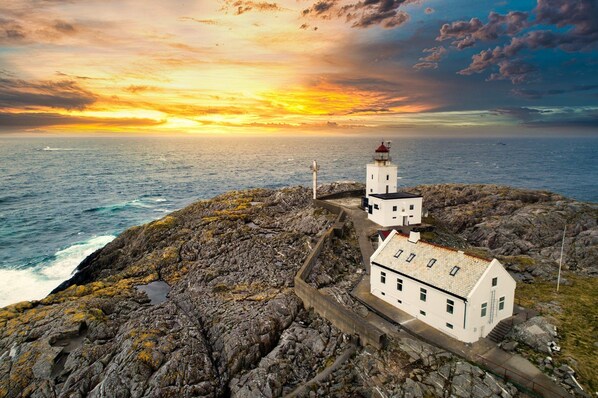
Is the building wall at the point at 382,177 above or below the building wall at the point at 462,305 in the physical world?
above

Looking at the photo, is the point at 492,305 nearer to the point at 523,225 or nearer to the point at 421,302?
the point at 421,302

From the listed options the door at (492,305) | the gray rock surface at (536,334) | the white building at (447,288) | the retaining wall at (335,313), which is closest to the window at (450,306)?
the white building at (447,288)

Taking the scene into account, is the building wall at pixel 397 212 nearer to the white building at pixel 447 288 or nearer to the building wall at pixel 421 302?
the white building at pixel 447 288

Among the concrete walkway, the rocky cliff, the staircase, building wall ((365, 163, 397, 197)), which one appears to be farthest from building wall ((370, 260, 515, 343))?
building wall ((365, 163, 397, 197))

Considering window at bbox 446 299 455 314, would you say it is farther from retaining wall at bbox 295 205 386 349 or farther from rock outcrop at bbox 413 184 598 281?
rock outcrop at bbox 413 184 598 281

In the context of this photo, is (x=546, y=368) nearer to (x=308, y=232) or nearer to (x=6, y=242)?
(x=308, y=232)
